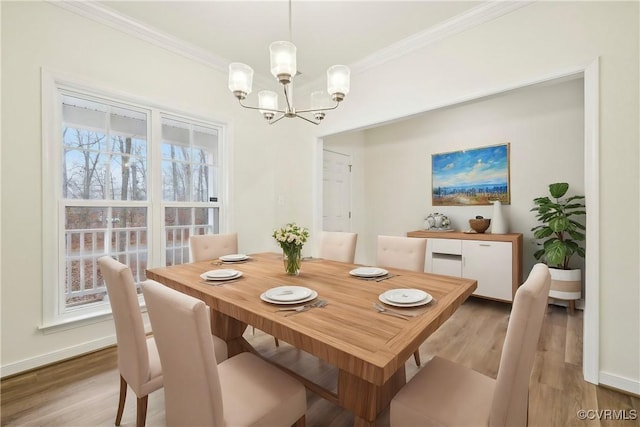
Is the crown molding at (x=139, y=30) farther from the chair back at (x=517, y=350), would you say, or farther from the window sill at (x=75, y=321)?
the chair back at (x=517, y=350)

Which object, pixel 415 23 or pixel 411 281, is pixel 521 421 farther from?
pixel 415 23

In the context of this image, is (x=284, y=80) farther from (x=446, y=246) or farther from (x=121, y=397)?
(x=446, y=246)

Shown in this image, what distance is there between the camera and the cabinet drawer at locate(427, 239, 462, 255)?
3.56 meters

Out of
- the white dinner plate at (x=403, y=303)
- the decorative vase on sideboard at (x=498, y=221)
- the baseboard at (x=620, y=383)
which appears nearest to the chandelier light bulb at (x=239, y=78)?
the white dinner plate at (x=403, y=303)

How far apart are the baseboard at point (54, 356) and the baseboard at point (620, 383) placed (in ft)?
12.2

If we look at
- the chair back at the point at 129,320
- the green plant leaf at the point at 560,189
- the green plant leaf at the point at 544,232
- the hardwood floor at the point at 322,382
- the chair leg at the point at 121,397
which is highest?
the green plant leaf at the point at 560,189

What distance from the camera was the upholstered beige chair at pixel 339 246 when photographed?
2.54 metres

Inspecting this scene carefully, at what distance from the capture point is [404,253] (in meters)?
2.27

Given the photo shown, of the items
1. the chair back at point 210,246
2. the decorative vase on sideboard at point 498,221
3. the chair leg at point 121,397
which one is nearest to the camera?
the chair leg at point 121,397

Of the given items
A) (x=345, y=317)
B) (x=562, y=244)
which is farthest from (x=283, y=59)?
(x=562, y=244)

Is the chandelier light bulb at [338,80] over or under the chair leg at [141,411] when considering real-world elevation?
over

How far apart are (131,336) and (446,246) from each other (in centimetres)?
343

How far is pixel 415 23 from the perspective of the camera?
255 centimetres

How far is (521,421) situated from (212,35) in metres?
3.48
